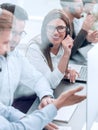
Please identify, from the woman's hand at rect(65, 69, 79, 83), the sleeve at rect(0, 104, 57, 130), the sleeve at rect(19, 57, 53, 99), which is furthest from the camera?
the woman's hand at rect(65, 69, 79, 83)

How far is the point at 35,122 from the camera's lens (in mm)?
858

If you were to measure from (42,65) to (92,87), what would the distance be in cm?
21

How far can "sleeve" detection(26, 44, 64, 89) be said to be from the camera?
0.97 m

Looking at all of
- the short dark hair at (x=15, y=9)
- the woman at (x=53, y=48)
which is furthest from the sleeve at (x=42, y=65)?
the short dark hair at (x=15, y=9)

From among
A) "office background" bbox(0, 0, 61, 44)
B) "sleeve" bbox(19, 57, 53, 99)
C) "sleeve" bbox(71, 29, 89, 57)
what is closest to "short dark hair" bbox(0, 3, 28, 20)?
"office background" bbox(0, 0, 61, 44)

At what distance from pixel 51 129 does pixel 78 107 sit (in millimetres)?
122

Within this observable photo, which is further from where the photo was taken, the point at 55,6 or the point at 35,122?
the point at 55,6

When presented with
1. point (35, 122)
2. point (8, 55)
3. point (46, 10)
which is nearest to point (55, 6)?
point (46, 10)

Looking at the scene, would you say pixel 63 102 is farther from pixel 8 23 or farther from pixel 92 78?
pixel 8 23

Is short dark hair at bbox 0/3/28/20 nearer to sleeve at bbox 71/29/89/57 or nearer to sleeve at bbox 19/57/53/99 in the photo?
sleeve at bbox 19/57/53/99

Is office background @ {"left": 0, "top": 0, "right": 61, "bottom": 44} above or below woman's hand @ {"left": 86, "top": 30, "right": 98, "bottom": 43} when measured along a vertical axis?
above

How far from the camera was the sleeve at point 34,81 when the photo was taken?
946 millimetres

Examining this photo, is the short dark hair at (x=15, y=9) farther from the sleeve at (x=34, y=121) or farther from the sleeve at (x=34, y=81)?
the sleeve at (x=34, y=121)

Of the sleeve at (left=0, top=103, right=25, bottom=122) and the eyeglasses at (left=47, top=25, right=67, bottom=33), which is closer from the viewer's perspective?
the sleeve at (left=0, top=103, right=25, bottom=122)
